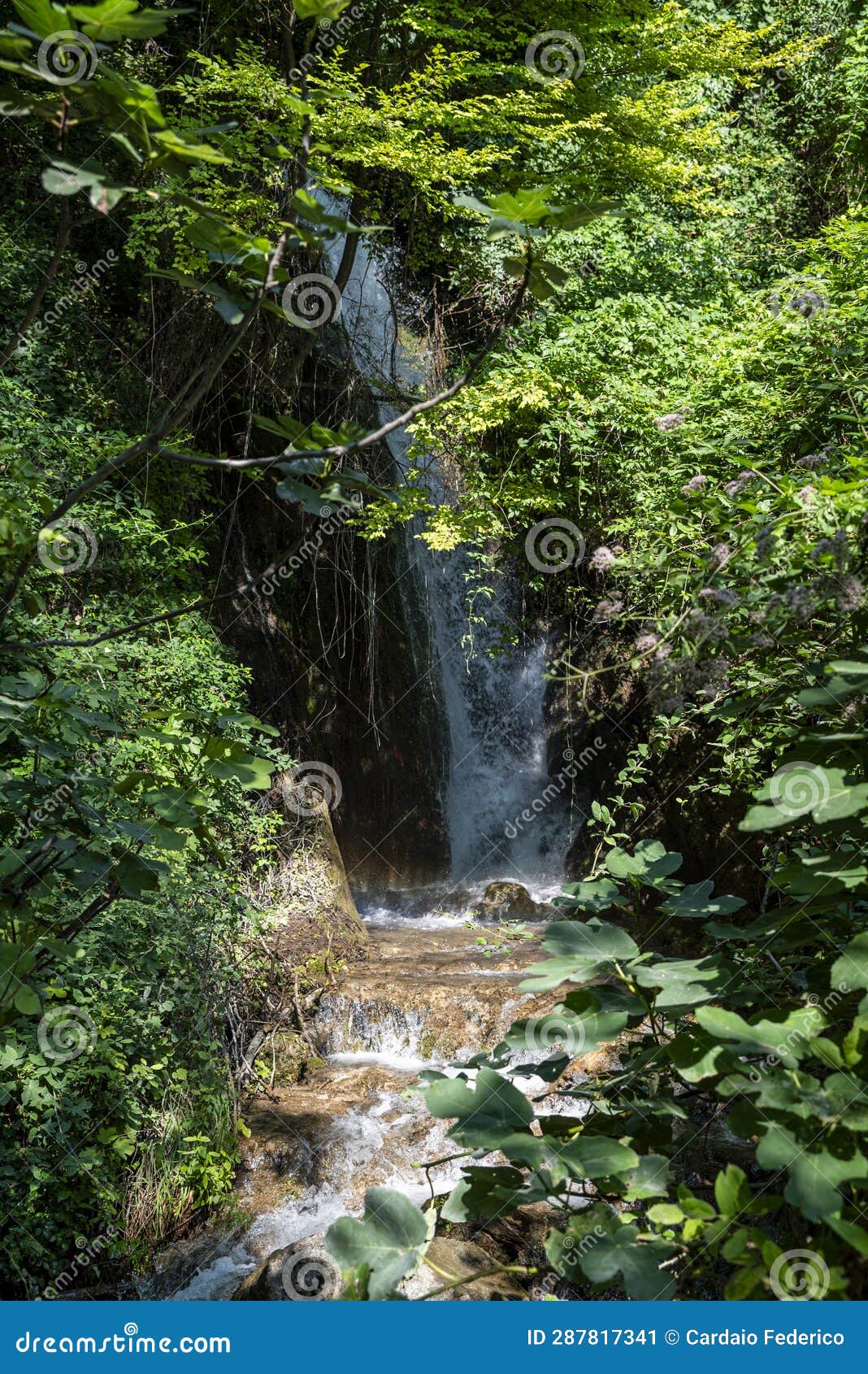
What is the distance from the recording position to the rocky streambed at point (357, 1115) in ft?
13.9

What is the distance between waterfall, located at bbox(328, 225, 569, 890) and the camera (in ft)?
31.2

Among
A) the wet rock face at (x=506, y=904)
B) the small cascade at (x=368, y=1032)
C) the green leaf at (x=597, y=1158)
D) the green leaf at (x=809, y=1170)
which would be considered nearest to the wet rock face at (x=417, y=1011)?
the small cascade at (x=368, y=1032)

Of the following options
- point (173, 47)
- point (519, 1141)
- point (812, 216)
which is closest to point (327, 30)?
point (173, 47)

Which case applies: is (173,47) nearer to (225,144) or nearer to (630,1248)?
(225,144)

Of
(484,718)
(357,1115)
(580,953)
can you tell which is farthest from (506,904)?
(580,953)

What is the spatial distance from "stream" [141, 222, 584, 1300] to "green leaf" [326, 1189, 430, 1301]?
0.35 meters

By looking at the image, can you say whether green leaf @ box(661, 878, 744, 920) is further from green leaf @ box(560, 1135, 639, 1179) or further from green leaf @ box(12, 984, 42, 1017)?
green leaf @ box(12, 984, 42, 1017)

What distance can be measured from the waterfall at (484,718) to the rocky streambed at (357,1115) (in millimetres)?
2308

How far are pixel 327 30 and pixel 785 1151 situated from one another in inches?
335

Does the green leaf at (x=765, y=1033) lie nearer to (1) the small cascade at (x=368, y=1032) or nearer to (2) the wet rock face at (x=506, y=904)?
(1) the small cascade at (x=368, y=1032)

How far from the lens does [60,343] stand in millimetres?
6836

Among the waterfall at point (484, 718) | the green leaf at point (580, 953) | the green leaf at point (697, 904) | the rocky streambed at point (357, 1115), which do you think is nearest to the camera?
the green leaf at point (580, 953)

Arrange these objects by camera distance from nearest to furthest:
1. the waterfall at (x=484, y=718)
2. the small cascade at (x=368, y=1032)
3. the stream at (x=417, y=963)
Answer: the stream at (x=417, y=963), the small cascade at (x=368, y=1032), the waterfall at (x=484, y=718)

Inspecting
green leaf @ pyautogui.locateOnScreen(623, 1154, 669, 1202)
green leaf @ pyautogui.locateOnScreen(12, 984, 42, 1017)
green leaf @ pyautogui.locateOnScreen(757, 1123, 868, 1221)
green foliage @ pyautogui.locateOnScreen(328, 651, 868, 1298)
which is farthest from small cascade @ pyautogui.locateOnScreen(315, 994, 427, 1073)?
green leaf @ pyautogui.locateOnScreen(757, 1123, 868, 1221)
